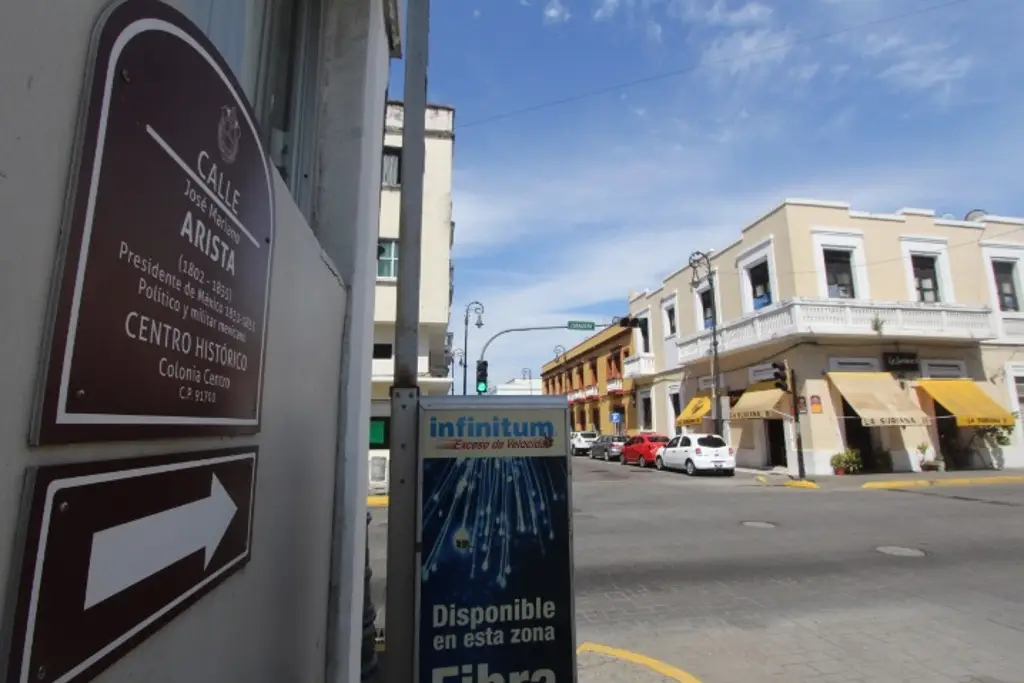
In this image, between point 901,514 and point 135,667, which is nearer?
point 135,667

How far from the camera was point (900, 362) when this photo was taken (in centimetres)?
2123

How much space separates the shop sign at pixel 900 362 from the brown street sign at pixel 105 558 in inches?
988

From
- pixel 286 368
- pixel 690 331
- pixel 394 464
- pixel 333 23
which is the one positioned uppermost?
pixel 690 331

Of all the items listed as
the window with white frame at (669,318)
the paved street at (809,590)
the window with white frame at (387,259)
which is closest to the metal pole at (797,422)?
the paved street at (809,590)

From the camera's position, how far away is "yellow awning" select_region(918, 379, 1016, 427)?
19750 mm

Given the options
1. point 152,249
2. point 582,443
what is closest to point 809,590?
point 152,249

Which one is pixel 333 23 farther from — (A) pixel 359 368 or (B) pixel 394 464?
(B) pixel 394 464

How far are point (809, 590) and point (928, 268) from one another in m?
22.5

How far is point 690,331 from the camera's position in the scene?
28.2 metres

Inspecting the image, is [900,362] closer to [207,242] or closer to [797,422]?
[797,422]

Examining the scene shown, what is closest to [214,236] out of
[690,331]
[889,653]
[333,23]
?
[333,23]

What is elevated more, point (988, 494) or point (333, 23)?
point (333, 23)

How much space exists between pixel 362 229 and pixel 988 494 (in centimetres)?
1816

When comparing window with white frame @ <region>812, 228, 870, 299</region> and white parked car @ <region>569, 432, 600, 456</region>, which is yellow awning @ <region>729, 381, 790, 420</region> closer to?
window with white frame @ <region>812, 228, 870, 299</region>
